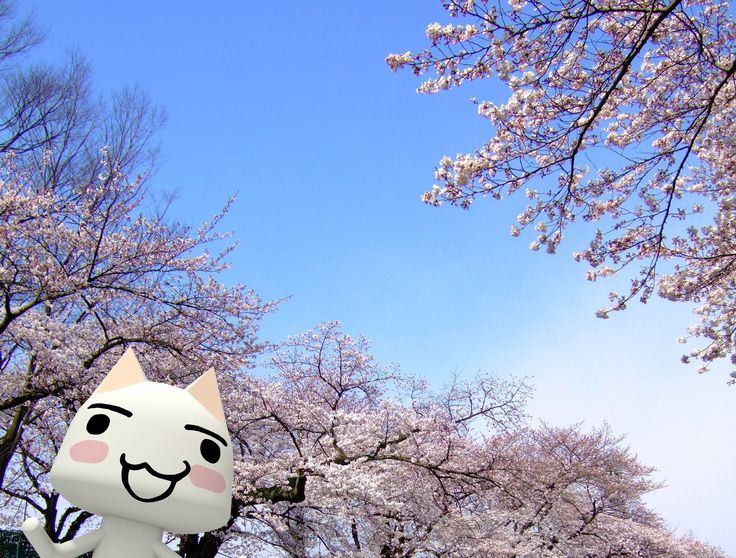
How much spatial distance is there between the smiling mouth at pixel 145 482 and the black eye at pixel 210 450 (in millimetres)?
258

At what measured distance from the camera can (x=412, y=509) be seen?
1259 centimetres

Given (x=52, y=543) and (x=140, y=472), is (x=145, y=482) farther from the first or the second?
(x=52, y=543)

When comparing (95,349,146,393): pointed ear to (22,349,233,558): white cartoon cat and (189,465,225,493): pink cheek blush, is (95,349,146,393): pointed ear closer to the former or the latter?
(22,349,233,558): white cartoon cat

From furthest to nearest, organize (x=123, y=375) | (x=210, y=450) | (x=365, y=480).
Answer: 1. (x=365, y=480)
2. (x=123, y=375)
3. (x=210, y=450)

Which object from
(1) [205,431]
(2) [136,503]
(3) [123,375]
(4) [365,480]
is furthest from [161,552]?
(4) [365,480]

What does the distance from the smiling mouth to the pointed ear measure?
61cm

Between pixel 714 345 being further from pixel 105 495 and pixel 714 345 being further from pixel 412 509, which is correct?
pixel 105 495

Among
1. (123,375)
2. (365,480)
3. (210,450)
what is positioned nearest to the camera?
(210,450)

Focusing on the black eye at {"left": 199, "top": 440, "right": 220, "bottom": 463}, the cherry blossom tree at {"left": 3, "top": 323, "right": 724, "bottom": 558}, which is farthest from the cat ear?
the cherry blossom tree at {"left": 3, "top": 323, "right": 724, "bottom": 558}

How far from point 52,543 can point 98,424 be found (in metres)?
0.82

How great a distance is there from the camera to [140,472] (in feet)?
11.6

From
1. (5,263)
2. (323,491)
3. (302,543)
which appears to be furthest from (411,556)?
(5,263)

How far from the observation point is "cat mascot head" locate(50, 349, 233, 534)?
11.6 feet

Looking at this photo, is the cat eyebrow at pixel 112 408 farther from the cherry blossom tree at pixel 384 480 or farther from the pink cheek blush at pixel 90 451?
the cherry blossom tree at pixel 384 480
